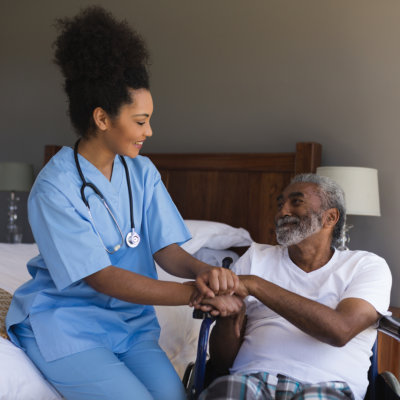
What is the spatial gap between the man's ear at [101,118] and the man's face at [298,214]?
0.73m

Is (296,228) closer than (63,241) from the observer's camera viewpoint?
No

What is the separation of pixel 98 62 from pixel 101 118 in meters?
0.15

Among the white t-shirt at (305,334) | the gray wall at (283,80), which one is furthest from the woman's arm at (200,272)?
the gray wall at (283,80)

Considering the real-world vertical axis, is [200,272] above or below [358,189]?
below

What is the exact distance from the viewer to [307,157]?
2.87m

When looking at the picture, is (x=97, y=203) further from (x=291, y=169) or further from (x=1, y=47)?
(x=1, y=47)

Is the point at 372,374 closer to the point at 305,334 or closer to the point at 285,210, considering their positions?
the point at 305,334

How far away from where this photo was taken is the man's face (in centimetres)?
181

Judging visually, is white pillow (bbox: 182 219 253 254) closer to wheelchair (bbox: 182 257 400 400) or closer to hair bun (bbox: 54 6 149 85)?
wheelchair (bbox: 182 257 400 400)

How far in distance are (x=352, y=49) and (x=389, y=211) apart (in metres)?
0.91

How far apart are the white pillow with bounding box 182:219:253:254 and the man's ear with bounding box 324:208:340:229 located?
1.06 m

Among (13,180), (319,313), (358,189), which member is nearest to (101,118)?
(319,313)

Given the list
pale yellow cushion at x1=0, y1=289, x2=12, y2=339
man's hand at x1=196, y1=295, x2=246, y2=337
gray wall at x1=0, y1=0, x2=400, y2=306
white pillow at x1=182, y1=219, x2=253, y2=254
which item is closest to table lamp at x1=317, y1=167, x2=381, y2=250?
gray wall at x1=0, y1=0, x2=400, y2=306

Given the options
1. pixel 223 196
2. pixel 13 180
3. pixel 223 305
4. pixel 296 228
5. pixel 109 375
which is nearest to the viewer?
pixel 109 375
